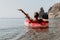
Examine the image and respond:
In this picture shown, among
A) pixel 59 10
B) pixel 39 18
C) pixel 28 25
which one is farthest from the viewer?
pixel 59 10

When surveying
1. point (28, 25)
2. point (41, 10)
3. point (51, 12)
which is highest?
point (41, 10)

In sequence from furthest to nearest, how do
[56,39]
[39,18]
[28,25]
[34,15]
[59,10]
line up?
[59,10] → [28,25] → [39,18] → [34,15] → [56,39]

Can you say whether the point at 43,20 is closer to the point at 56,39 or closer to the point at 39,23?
the point at 39,23

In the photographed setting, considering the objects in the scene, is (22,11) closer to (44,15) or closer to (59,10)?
(44,15)

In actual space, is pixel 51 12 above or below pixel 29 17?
below

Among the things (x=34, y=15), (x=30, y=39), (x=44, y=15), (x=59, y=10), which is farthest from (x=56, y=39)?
(x=59, y=10)

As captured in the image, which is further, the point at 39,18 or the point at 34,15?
the point at 39,18

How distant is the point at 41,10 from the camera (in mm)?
37812

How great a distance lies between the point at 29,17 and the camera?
37000 millimetres

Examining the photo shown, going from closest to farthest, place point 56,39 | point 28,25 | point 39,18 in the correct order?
point 56,39, point 39,18, point 28,25

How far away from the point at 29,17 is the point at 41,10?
2.51 metres

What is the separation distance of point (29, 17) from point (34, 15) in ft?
12.8

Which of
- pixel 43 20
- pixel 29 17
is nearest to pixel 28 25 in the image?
pixel 29 17

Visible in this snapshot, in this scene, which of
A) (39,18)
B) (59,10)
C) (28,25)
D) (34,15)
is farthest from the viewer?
(59,10)
